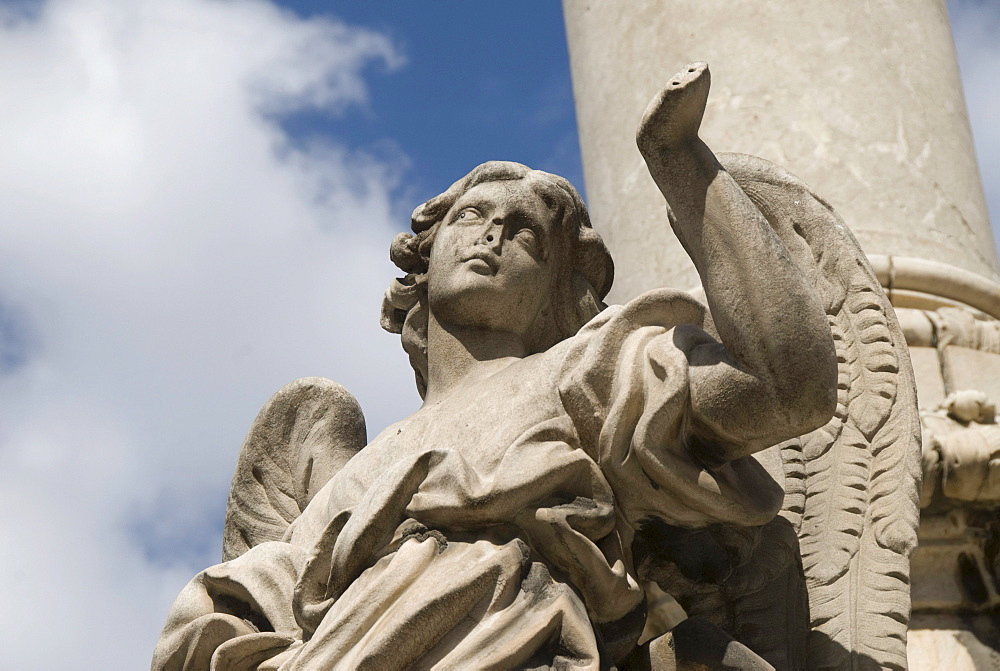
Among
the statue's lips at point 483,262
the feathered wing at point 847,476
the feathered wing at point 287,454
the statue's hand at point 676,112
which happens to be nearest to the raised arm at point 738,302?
the statue's hand at point 676,112

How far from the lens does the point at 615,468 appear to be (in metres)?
4.23

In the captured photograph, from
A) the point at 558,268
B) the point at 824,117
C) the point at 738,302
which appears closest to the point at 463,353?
the point at 558,268

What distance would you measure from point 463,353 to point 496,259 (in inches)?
12.1

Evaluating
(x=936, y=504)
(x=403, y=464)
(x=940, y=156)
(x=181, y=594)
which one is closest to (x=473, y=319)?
(x=403, y=464)

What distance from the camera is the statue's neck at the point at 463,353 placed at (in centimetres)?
499

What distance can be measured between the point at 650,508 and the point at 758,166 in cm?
118

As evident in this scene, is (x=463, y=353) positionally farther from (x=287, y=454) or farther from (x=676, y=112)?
(x=676, y=112)

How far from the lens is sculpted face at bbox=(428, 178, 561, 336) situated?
495 cm

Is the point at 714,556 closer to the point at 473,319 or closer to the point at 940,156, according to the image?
the point at 473,319

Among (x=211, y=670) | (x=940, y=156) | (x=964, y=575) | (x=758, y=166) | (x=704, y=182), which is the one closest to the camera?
(x=704, y=182)

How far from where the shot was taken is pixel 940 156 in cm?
614

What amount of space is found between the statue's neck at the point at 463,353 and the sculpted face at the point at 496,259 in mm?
30

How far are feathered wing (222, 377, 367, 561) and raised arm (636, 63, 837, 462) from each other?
63.1 inches

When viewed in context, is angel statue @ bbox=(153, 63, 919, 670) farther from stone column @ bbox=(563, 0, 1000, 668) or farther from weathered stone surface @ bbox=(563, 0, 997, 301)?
weathered stone surface @ bbox=(563, 0, 997, 301)
